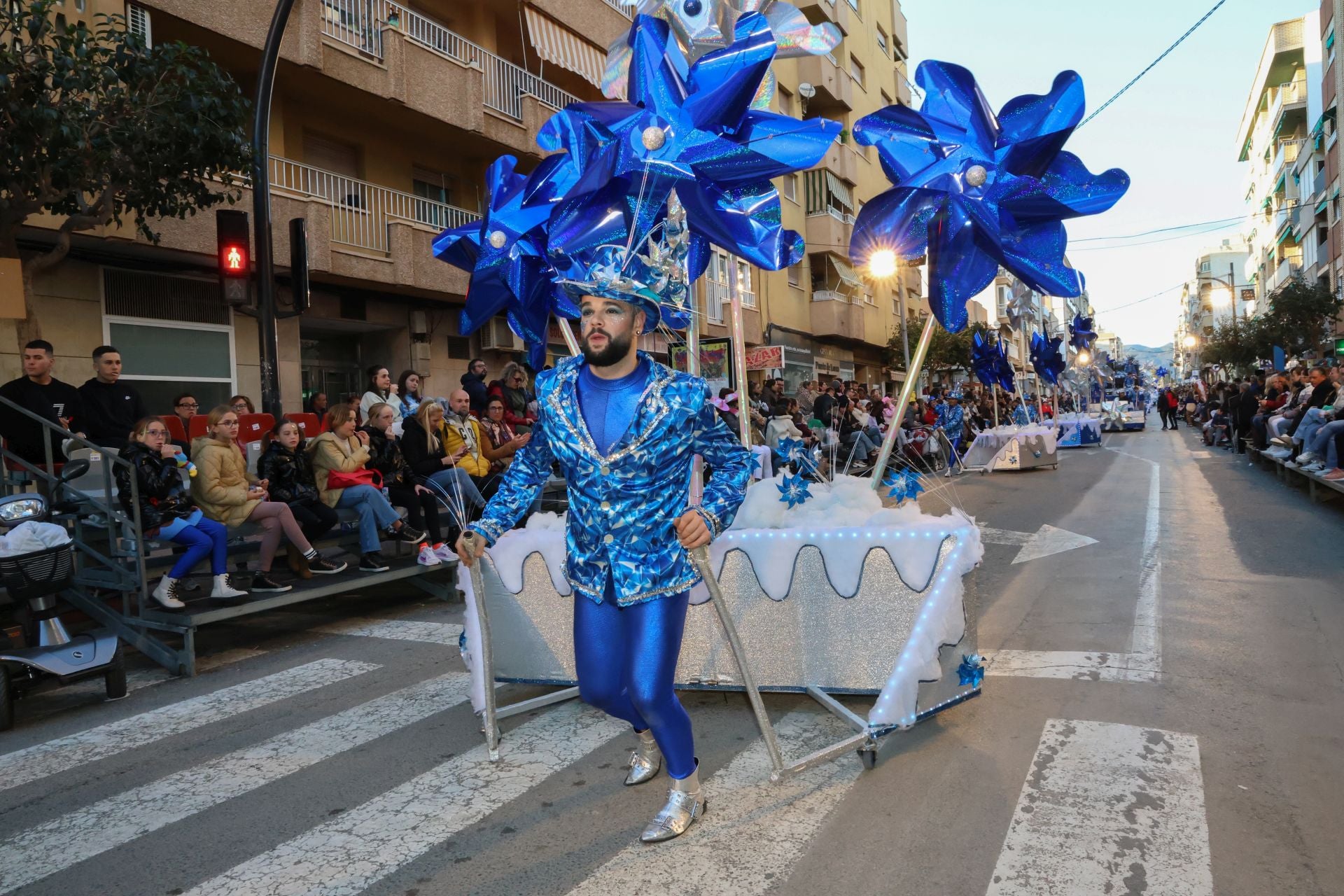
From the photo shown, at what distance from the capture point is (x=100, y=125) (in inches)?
306

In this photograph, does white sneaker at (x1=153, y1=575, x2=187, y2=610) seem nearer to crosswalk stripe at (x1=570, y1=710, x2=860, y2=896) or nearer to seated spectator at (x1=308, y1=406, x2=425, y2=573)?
seated spectator at (x1=308, y1=406, x2=425, y2=573)

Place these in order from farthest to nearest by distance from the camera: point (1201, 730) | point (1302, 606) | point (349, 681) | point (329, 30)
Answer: point (329, 30) → point (1302, 606) → point (349, 681) → point (1201, 730)

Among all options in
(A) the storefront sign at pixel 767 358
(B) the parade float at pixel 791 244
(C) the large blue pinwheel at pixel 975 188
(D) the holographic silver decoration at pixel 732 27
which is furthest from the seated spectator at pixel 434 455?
(A) the storefront sign at pixel 767 358

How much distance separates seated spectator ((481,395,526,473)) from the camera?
9.57 metres

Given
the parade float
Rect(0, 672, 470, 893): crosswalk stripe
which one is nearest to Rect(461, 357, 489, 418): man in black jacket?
Rect(0, 672, 470, 893): crosswalk stripe

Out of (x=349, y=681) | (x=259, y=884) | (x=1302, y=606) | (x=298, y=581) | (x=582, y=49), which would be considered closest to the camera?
(x=259, y=884)

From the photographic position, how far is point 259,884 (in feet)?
10.2

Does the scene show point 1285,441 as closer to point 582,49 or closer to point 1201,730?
point 1201,730

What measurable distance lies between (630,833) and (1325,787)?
2582 millimetres

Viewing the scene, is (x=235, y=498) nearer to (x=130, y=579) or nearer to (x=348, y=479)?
(x=130, y=579)

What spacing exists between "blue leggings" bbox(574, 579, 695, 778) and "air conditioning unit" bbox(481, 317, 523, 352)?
1469 centimetres

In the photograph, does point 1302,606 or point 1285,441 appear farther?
point 1285,441

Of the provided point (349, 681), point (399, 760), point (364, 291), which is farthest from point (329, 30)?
point (399, 760)

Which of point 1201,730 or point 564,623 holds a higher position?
point 564,623
